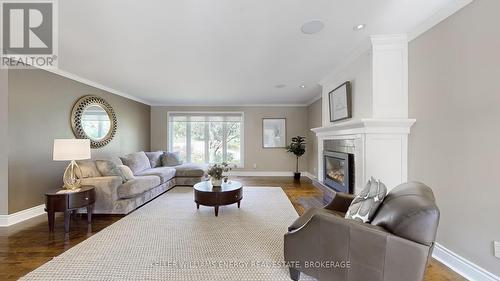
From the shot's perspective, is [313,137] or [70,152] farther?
[313,137]

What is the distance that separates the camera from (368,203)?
5.43 ft

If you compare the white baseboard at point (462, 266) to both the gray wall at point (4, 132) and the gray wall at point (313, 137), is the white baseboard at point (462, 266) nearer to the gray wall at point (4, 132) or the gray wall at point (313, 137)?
the gray wall at point (313, 137)

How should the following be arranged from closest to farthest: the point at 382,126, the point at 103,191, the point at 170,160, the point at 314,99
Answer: the point at 382,126 < the point at 103,191 < the point at 170,160 < the point at 314,99

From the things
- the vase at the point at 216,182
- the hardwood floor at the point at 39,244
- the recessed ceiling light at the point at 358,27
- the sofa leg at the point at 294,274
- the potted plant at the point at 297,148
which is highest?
the recessed ceiling light at the point at 358,27

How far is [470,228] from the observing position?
187cm

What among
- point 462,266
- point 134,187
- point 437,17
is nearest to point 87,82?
point 134,187

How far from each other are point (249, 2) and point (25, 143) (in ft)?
12.5

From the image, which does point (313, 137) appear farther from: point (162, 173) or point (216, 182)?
point (162, 173)

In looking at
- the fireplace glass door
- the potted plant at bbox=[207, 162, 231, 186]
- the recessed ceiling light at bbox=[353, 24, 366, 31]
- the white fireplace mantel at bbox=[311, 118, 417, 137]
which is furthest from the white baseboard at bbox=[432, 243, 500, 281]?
the potted plant at bbox=[207, 162, 231, 186]

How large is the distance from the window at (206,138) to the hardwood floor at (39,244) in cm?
389

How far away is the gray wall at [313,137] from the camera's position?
5.96 metres

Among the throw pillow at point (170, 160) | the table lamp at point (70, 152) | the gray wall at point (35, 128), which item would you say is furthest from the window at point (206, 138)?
the table lamp at point (70, 152)

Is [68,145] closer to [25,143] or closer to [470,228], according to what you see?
[25,143]

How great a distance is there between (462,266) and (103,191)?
4.40m
